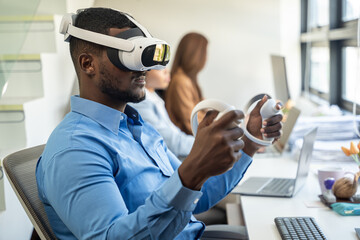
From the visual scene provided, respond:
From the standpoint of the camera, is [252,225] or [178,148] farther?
[178,148]

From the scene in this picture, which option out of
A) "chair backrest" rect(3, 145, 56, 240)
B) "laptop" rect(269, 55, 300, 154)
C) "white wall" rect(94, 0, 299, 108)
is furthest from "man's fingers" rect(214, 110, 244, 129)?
"white wall" rect(94, 0, 299, 108)

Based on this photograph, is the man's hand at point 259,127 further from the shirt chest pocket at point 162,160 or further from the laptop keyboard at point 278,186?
the laptop keyboard at point 278,186

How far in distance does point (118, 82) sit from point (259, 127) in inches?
16.2

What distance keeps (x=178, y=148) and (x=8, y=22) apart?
104cm

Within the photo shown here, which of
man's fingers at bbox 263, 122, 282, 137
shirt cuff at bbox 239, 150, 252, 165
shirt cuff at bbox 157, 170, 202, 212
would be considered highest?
man's fingers at bbox 263, 122, 282, 137

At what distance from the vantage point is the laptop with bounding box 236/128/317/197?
5.38ft

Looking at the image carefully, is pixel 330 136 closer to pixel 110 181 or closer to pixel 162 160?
pixel 162 160

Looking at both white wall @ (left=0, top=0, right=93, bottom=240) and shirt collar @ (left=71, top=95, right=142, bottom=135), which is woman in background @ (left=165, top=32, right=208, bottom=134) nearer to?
white wall @ (left=0, top=0, right=93, bottom=240)

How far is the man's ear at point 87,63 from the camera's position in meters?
1.16

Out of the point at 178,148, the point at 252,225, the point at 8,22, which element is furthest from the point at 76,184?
the point at 178,148

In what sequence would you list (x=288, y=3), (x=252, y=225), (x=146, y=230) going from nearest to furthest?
(x=146, y=230), (x=252, y=225), (x=288, y=3)

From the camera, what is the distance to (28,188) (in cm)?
118

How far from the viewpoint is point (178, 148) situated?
8.20 ft

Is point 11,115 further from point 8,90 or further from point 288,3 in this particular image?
point 288,3
